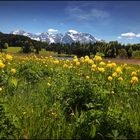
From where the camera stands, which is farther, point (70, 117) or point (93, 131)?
point (70, 117)

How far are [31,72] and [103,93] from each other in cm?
472

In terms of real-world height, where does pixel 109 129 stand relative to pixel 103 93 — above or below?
below

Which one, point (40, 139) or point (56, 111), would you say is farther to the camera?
point (56, 111)

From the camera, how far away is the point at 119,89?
702cm

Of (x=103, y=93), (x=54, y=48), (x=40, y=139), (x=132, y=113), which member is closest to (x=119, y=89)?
(x=103, y=93)

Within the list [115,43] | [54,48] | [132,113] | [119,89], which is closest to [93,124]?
→ [132,113]

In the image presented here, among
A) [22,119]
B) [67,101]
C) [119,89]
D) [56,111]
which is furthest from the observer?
[119,89]

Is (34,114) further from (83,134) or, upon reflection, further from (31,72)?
(31,72)

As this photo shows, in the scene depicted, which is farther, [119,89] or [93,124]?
[119,89]

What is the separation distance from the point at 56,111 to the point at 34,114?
17.6 inches

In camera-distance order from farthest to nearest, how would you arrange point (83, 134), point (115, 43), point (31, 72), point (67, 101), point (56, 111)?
point (115, 43) → point (31, 72) → point (67, 101) → point (56, 111) → point (83, 134)

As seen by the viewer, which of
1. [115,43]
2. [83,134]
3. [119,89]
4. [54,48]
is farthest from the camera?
[54,48]

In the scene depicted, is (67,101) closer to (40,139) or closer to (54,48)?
(40,139)

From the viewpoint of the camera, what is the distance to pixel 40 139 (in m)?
3.94
